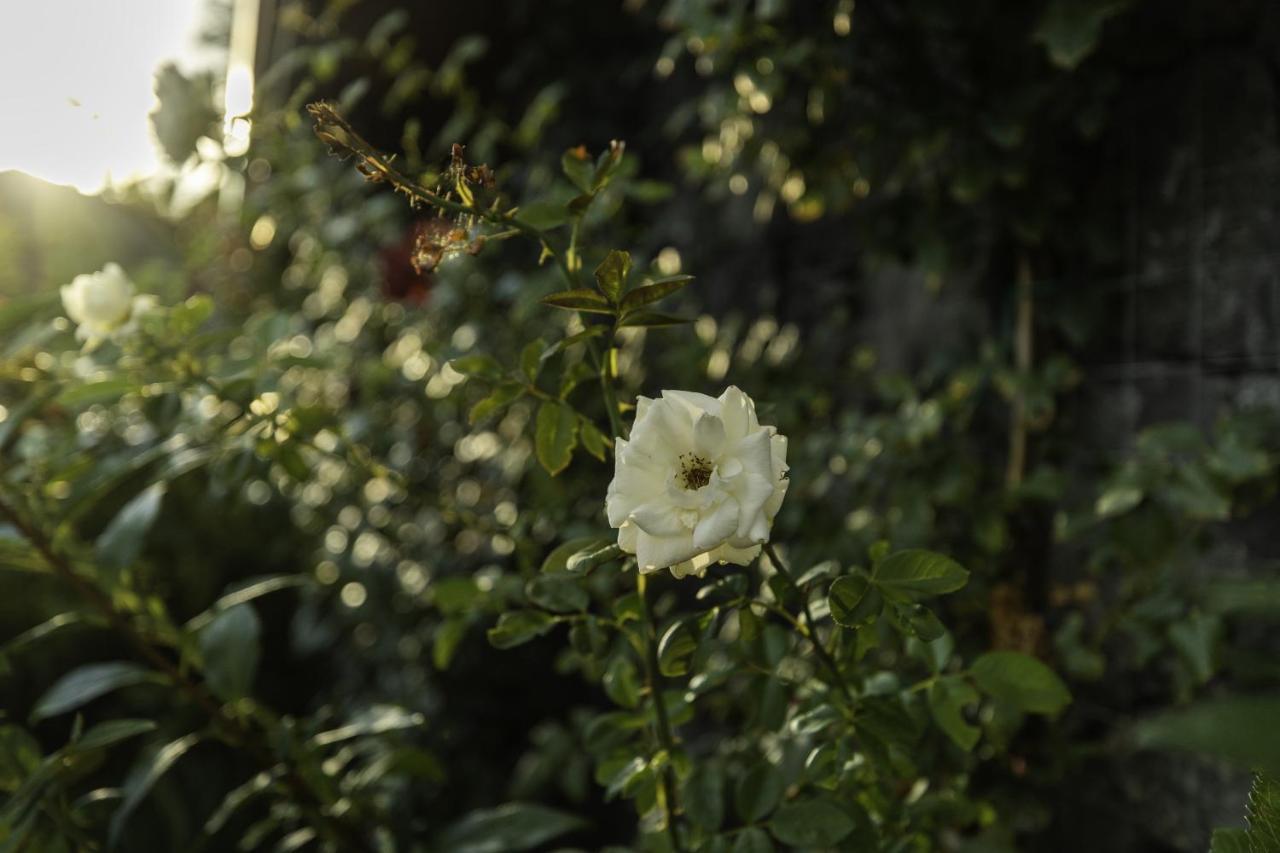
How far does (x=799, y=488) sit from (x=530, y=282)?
2.01 feet

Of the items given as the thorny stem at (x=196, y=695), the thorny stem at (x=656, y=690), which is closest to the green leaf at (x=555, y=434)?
the thorny stem at (x=656, y=690)

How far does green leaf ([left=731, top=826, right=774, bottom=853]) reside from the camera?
30.3 inches

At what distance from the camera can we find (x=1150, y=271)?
1420 mm

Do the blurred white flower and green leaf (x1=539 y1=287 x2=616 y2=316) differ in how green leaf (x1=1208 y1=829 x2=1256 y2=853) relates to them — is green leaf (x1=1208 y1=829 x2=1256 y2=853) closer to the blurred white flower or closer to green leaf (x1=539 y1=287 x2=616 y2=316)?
green leaf (x1=539 y1=287 x2=616 y2=316)

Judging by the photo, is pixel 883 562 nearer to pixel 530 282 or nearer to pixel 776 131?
pixel 776 131

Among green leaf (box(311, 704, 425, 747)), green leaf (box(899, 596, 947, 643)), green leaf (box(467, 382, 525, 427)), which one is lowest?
green leaf (box(311, 704, 425, 747))

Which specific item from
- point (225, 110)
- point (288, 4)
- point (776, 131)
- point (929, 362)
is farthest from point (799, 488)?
point (288, 4)

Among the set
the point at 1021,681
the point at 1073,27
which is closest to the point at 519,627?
the point at 1021,681

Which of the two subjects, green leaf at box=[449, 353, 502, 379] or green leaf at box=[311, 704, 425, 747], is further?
green leaf at box=[311, 704, 425, 747]

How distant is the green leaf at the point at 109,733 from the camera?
0.96 meters

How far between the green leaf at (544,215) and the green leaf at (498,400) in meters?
0.13

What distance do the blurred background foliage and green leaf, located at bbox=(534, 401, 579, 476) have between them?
0.14 metres

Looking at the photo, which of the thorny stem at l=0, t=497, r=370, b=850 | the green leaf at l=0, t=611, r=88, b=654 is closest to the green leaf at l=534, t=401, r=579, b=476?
the thorny stem at l=0, t=497, r=370, b=850

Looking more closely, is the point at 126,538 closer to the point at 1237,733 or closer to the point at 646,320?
the point at 646,320
